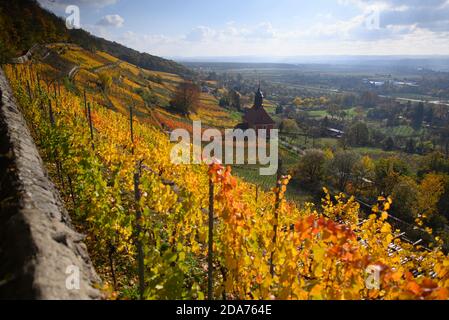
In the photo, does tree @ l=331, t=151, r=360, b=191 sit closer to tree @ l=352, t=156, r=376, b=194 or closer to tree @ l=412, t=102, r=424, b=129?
tree @ l=352, t=156, r=376, b=194

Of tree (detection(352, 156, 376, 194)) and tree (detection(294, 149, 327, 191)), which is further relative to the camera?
tree (detection(352, 156, 376, 194))

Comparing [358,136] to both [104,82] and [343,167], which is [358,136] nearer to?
[343,167]

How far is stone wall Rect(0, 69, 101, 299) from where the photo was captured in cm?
276

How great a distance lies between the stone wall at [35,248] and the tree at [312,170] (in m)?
38.3

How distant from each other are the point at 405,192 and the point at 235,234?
34.7 m

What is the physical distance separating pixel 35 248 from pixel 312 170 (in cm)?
4001

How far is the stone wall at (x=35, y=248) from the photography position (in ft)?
9.05

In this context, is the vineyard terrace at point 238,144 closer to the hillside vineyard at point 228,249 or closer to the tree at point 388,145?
the hillside vineyard at point 228,249

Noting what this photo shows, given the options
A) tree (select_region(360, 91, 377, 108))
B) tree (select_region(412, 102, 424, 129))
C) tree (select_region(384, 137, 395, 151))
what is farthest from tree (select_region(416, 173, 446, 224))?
tree (select_region(360, 91, 377, 108))

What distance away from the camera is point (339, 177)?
42.3 meters

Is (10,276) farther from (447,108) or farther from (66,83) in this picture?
(447,108)

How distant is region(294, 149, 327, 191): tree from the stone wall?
3831 cm

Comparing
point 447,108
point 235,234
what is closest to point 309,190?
point 235,234

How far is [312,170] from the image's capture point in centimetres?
4097
